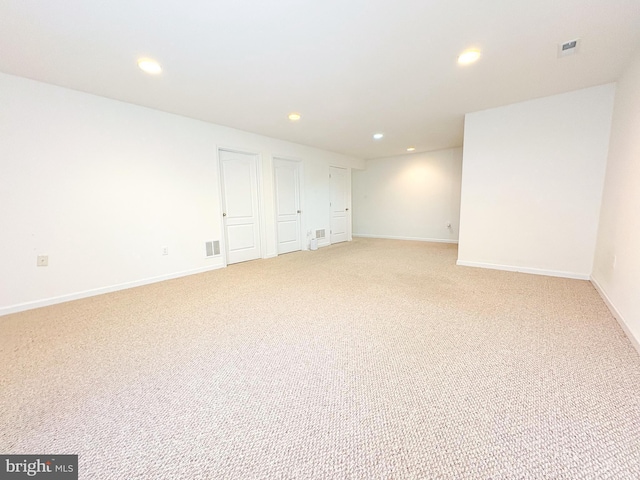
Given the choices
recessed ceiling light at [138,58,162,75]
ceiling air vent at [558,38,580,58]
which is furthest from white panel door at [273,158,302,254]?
ceiling air vent at [558,38,580,58]

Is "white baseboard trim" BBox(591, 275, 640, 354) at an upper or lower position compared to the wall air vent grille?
lower

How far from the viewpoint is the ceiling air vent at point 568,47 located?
2.19m

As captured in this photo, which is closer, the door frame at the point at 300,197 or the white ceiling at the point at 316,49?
the white ceiling at the point at 316,49

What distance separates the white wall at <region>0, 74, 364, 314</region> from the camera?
2658 millimetres

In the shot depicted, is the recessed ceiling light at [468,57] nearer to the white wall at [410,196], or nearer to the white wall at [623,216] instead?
the white wall at [623,216]

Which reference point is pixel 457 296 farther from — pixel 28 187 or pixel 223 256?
pixel 28 187

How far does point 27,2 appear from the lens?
167cm

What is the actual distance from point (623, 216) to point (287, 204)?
189 inches

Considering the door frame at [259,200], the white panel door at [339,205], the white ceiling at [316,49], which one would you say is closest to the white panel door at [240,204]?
the door frame at [259,200]

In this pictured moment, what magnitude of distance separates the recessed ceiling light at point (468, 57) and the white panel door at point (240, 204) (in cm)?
355

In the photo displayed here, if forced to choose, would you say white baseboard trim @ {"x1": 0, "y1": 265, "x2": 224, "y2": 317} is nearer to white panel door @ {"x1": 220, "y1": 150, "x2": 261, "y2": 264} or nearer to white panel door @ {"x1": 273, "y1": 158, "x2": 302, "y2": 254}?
white panel door @ {"x1": 220, "y1": 150, "x2": 261, "y2": 264}

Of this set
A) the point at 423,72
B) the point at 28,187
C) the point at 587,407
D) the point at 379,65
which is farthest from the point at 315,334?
the point at 28,187

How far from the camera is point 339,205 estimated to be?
7133 mm

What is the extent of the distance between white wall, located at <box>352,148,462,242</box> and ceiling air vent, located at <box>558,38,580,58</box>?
13.6ft
